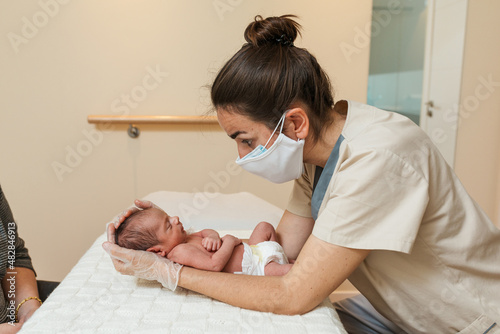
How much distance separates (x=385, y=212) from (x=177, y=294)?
0.57m

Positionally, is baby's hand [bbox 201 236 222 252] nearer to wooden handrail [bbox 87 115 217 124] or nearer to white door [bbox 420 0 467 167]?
wooden handrail [bbox 87 115 217 124]

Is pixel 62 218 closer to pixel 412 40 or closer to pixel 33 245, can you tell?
pixel 33 245

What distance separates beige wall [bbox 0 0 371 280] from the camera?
2.24 meters

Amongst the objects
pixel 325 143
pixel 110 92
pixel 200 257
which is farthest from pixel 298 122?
pixel 110 92

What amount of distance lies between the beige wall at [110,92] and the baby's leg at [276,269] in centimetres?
126

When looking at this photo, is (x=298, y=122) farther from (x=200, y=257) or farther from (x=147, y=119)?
(x=147, y=119)

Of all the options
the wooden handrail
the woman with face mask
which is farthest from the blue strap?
the wooden handrail

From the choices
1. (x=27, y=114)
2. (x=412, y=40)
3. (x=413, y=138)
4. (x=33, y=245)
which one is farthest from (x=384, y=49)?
(x=33, y=245)

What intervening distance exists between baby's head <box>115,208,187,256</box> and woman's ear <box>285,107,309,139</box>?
0.49 metres

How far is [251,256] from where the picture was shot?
4.02 ft

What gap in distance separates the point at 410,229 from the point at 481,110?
2.11 m

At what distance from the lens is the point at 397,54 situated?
2955mm

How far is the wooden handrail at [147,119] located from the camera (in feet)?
7.45

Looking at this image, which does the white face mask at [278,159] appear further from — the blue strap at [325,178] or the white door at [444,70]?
the white door at [444,70]
